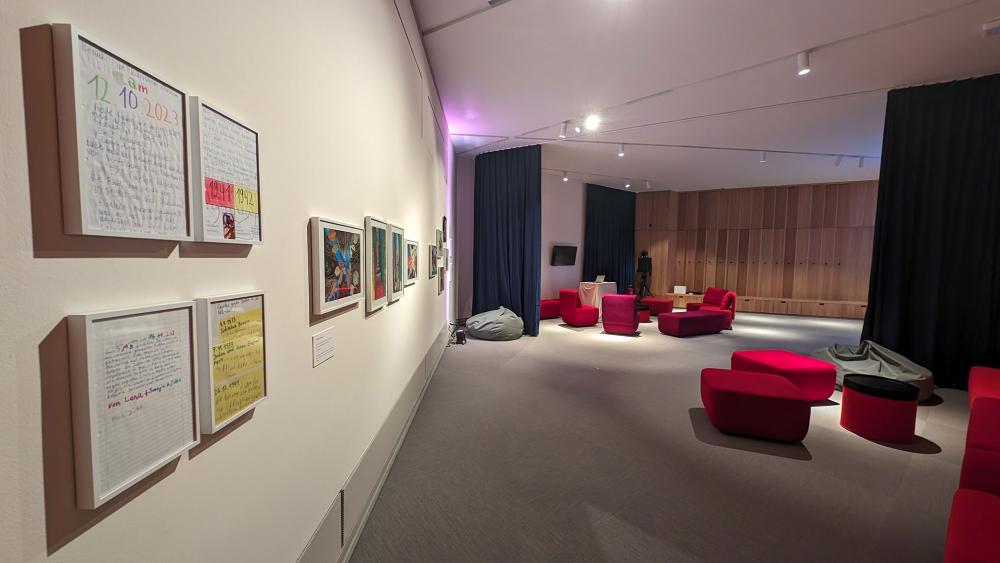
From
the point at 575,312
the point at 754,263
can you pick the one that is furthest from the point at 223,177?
the point at 754,263

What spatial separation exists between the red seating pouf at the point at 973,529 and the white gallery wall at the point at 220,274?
2.47m

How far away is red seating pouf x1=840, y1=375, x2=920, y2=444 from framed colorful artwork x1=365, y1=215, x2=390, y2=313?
4.18 meters

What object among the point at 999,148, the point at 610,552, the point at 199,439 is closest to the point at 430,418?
the point at 610,552

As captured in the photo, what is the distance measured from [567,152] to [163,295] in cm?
785

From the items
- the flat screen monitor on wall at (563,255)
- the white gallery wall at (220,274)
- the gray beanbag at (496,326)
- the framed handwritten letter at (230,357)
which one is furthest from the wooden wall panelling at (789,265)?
the framed handwritten letter at (230,357)

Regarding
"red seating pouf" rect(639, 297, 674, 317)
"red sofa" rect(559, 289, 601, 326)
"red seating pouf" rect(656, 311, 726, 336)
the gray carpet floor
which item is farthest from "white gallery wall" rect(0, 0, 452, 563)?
"red seating pouf" rect(639, 297, 674, 317)

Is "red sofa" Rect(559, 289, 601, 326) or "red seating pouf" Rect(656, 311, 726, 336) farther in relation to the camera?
"red sofa" Rect(559, 289, 601, 326)

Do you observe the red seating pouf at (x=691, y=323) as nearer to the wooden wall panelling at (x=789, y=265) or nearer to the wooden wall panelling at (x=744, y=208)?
the wooden wall panelling at (x=789, y=265)

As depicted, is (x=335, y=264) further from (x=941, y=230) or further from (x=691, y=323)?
(x=691, y=323)

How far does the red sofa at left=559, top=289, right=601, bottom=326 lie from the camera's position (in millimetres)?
8562

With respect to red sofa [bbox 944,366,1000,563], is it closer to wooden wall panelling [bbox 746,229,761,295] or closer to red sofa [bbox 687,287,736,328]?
red sofa [bbox 687,287,736,328]

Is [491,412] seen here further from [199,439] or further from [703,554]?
[199,439]

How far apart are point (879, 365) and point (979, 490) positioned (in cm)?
296

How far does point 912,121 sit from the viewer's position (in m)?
4.69
